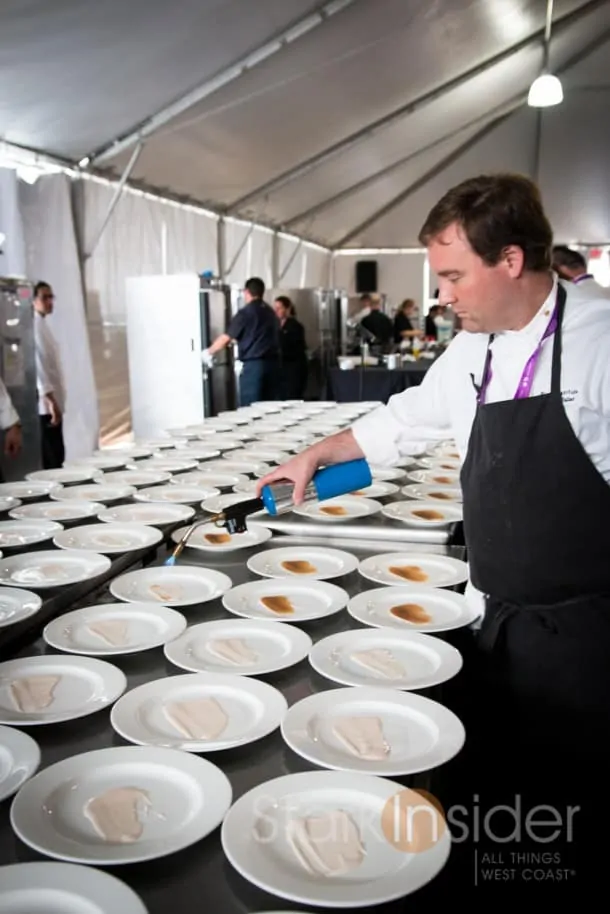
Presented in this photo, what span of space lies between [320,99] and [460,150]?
20.3ft

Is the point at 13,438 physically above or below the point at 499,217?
below

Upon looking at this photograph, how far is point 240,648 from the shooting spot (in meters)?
1.27

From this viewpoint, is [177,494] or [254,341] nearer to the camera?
[177,494]

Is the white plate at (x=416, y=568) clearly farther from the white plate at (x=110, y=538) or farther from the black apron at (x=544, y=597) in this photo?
the white plate at (x=110, y=538)

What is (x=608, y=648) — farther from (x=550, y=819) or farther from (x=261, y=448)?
(x=261, y=448)

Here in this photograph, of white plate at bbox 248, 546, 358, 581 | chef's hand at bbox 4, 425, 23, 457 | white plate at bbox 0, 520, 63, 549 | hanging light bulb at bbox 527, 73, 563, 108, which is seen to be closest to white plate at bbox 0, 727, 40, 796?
white plate at bbox 248, 546, 358, 581

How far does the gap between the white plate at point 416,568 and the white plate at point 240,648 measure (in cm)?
32

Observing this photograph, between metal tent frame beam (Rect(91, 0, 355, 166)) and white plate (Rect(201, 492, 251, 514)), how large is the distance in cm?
430

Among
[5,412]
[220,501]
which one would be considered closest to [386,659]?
[220,501]

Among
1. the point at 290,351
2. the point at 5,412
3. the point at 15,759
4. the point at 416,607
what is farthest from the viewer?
the point at 290,351

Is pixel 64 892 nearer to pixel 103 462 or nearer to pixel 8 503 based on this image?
pixel 8 503

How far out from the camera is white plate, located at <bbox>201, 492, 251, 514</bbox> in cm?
210

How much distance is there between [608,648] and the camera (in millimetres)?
1333

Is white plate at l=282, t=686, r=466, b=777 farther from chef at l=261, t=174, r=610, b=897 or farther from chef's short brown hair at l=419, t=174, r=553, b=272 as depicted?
chef's short brown hair at l=419, t=174, r=553, b=272
